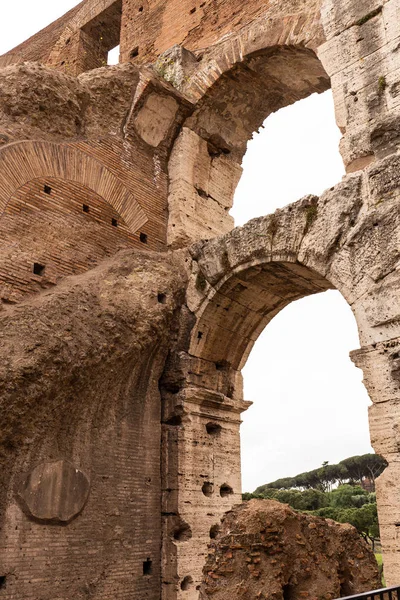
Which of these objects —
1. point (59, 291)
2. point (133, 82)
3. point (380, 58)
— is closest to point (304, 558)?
point (59, 291)

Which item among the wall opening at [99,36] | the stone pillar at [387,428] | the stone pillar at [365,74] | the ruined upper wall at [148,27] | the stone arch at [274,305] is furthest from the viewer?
the wall opening at [99,36]

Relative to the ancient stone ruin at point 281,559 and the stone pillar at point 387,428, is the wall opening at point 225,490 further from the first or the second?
the stone pillar at point 387,428

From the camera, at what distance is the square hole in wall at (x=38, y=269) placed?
21.8ft

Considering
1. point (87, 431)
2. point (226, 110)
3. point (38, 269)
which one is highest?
point (226, 110)

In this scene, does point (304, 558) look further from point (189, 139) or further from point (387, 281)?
point (189, 139)

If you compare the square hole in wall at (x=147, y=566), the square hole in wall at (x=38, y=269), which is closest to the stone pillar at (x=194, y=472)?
the square hole in wall at (x=147, y=566)

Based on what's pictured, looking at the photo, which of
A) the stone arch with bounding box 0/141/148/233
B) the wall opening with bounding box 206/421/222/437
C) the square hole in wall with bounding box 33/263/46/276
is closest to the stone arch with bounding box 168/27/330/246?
the stone arch with bounding box 0/141/148/233

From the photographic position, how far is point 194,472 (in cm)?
706

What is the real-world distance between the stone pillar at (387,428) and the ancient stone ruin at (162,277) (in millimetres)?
17

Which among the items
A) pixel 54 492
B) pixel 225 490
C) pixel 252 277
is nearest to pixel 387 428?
pixel 252 277

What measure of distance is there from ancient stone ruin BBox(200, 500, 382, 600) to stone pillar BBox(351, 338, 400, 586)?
0.32 m

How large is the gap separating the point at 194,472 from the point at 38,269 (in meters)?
3.03

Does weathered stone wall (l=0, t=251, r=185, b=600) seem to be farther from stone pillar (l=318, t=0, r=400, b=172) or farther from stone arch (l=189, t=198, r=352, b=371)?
stone pillar (l=318, t=0, r=400, b=172)

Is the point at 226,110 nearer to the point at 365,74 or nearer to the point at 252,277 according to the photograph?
the point at 365,74
